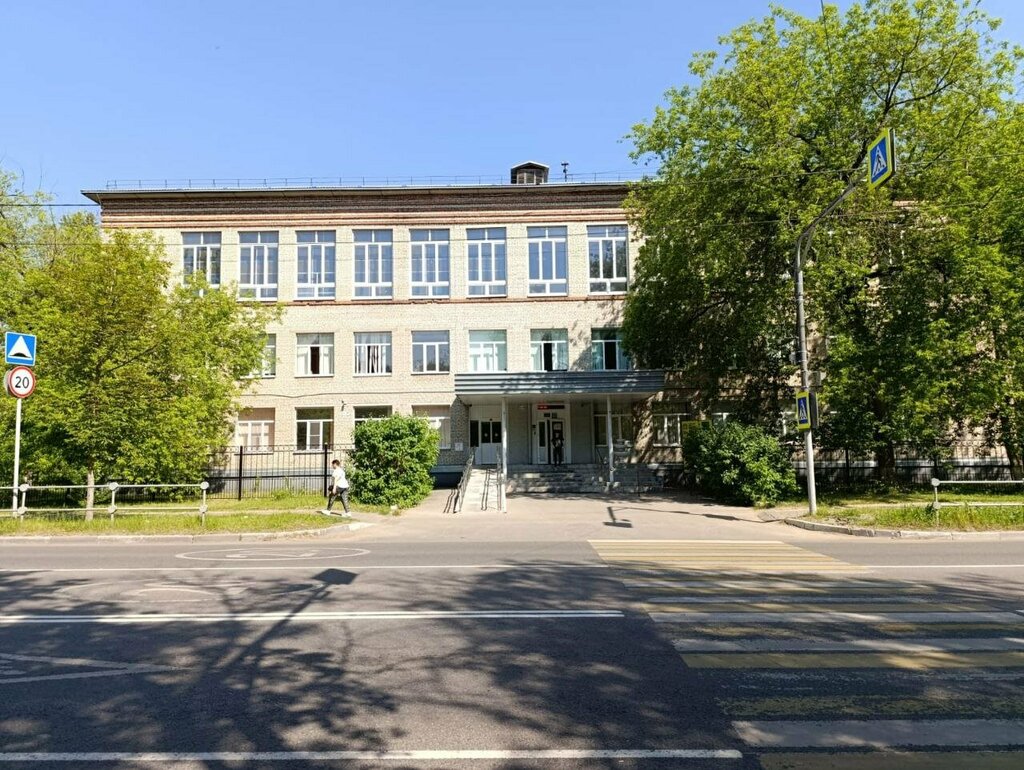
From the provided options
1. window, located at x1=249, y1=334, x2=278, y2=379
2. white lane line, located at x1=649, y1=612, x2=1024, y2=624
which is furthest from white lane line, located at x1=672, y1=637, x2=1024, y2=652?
window, located at x1=249, y1=334, x2=278, y2=379

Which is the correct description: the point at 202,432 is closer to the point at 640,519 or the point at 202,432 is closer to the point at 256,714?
the point at 640,519

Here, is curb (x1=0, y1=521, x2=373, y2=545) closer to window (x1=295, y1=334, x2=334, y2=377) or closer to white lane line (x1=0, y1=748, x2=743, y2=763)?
white lane line (x1=0, y1=748, x2=743, y2=763)

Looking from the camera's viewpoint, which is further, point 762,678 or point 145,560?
point 145,560

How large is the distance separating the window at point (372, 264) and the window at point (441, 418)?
19.8 ft

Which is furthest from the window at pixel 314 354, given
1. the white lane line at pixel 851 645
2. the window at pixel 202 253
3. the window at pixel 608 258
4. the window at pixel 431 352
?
the white lane line at pixel 851 645

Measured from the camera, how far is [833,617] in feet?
22.8

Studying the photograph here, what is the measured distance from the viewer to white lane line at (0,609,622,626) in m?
6.90

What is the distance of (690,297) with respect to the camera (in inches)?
1042

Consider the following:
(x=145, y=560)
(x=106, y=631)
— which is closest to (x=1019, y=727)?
(x=106, y=631)

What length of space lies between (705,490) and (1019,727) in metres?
21.7

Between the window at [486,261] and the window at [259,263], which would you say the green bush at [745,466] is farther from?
the window at [259,263]

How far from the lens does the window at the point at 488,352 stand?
108 ft

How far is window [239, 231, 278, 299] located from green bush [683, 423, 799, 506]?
22.4m

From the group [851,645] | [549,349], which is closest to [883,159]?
[851,645]
